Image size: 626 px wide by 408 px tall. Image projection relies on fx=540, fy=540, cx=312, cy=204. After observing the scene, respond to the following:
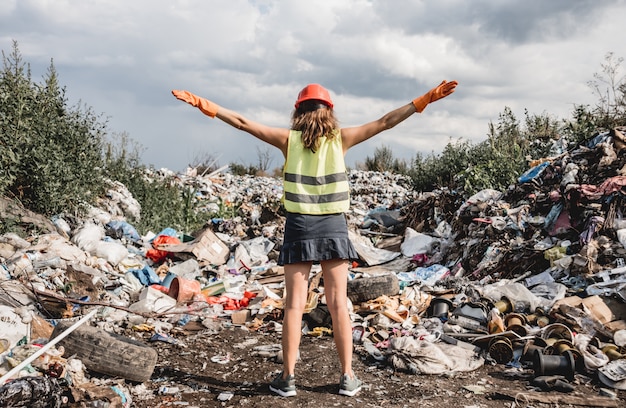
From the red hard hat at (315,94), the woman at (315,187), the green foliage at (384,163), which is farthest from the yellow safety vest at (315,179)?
the green foliage at (384,163)

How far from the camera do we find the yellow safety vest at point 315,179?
3.25 meters

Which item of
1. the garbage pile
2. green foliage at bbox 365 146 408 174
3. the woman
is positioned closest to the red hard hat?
the woman

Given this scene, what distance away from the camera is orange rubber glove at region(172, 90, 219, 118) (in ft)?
11.0

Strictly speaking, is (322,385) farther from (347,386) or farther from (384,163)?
(384,163)

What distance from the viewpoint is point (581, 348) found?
4086mm

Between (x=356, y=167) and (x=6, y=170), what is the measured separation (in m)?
15.4

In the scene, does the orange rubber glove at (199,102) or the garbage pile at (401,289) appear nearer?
the orange rubber glove at (199,102)

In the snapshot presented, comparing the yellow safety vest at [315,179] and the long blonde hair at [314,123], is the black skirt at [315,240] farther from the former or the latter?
the long blonde hair at [314,123]

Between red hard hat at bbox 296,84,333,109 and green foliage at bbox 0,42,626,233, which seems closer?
red hard hat at bbox 296,84,333,109

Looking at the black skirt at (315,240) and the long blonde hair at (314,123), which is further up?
the long blonde hair at (314,123)

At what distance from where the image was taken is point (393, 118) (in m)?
3.29

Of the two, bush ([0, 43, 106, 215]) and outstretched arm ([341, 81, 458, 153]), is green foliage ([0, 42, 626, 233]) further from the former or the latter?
outstretched arm ([341, 81, 458, 153])

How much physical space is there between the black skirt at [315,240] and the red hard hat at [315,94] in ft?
2.28

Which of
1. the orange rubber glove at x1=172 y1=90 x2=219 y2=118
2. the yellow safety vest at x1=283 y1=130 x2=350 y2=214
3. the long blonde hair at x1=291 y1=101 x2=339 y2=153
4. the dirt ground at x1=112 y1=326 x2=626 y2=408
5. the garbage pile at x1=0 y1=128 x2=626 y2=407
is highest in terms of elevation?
the orange rubber glove at x1=172 y1=90 x2=219 y2=118
